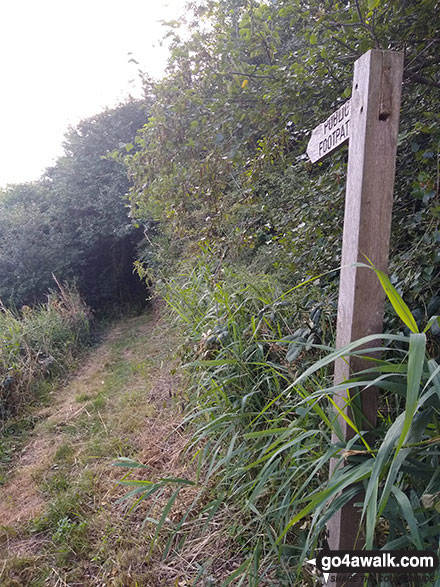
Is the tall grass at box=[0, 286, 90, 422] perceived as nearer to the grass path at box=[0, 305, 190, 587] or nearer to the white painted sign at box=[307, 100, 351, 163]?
the grass path at box=[0, 305, 190, 587]

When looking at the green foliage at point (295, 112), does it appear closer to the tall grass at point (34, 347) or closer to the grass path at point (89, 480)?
the grass path at point (89, 480)

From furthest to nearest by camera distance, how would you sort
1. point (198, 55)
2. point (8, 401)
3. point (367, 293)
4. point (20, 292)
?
point (20, 292) < point (8, 401) < point (198, 55) < point (367, 293)

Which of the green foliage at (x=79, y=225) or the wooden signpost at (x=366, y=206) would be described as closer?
the wooden signpost at (x=366, y=206)

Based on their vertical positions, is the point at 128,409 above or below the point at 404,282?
below

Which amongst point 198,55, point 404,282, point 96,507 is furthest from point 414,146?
point 96,507

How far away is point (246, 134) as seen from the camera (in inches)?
83.0

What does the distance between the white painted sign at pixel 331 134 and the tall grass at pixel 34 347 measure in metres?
3.79

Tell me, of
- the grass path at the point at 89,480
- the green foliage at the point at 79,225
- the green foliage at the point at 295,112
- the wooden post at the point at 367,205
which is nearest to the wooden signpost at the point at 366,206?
the wooden post at the point at 367,205

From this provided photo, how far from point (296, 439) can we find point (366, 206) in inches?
27.2

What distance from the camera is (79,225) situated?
→ 7.64 m

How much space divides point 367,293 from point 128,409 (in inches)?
102

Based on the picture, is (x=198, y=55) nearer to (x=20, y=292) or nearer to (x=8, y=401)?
(x=8, y=401)

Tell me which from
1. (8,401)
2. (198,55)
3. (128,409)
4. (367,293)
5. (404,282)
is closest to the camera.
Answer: (367,293)

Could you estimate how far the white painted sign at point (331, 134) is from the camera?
113cm
